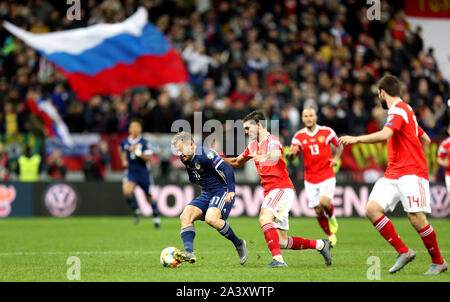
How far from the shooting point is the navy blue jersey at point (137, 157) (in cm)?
1922

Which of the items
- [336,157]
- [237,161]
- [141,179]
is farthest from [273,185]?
[141,179]

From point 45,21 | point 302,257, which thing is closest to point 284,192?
point 302,257

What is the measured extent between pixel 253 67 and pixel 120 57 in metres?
4.76

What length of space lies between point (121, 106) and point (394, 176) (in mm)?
14683

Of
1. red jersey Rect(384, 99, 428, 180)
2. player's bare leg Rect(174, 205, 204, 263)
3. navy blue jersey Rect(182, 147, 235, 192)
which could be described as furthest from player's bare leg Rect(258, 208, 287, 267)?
red jersey Rect(384, 99, 428, 180)

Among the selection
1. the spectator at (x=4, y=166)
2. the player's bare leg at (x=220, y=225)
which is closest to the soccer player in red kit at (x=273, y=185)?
the player's bare leg at (x=220, y=225)

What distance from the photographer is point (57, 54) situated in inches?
885

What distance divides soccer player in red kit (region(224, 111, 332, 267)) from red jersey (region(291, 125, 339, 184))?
3.49m

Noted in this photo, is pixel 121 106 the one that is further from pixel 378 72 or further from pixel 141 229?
pixel 378 72

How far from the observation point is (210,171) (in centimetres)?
1083

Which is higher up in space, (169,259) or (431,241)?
(431,241)

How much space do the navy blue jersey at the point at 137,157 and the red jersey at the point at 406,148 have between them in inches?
408

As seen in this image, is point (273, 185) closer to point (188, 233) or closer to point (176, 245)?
point (188, 233)

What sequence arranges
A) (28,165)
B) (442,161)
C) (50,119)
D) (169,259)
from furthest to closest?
(50,119) → (28,165) → (442,161) → (169,259)
